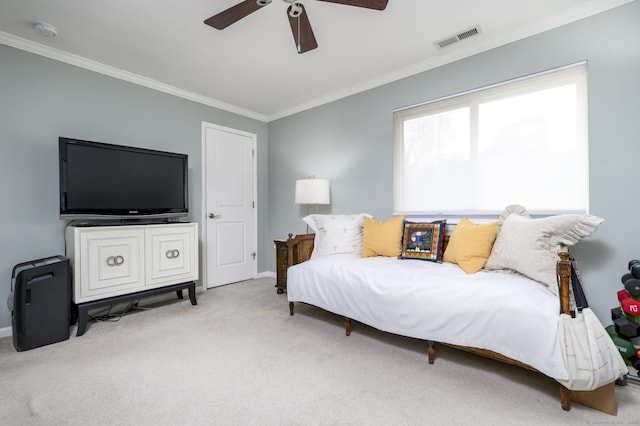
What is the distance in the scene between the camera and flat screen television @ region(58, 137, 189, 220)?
2439 mm

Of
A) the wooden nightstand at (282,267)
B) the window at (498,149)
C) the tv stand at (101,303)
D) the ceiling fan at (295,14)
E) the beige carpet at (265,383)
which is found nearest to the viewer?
the beige carpet at (265,383)

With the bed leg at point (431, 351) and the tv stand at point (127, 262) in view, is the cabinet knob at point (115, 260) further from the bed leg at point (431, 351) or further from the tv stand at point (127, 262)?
the bed leg at point (431, 351)

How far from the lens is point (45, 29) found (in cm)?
223

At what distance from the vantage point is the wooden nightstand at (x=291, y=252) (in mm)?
3025

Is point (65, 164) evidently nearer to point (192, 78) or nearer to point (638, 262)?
point (192, 78)

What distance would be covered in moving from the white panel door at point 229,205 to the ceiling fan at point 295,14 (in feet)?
6.97

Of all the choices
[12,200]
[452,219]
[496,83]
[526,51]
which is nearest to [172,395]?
[12,200]

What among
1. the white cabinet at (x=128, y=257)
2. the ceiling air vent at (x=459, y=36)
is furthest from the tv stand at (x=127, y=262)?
the ceiling air vent at (x=459, y=36)

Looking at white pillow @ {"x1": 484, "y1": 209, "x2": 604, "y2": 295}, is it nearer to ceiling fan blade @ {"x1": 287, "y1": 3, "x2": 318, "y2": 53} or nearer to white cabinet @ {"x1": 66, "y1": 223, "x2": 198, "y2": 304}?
ceiling fan blade @ {"x1": 287, "y1": 3, "x2": 318, "y2": 53}

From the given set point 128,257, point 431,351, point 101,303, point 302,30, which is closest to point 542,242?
point 431,351

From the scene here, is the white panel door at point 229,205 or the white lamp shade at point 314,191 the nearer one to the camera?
the white lamp shade at point 314,191

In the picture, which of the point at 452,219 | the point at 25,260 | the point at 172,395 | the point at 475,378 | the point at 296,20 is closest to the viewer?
the point at 172,395

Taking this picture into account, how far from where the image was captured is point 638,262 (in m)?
1.73

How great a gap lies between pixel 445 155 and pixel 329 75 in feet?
4.95
